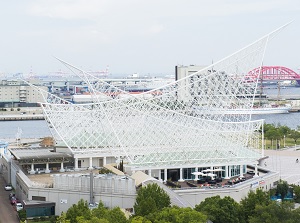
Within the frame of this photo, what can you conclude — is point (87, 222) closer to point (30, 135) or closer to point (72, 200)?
point (72, 200)

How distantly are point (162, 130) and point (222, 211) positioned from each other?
8.63m

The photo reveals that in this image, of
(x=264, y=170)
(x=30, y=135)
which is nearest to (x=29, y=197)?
(x=264, y=170)

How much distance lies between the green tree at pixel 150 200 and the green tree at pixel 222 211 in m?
1.12

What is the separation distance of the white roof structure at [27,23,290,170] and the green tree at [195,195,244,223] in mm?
6380

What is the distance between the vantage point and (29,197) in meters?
22.8

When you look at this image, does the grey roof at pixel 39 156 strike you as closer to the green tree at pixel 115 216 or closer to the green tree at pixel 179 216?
the green tree at pixel 115 216

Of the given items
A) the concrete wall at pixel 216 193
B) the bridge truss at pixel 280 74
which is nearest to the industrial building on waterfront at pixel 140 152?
the concrete wall at pixel 216 193

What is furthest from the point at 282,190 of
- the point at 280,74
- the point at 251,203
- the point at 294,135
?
the point at 280,74

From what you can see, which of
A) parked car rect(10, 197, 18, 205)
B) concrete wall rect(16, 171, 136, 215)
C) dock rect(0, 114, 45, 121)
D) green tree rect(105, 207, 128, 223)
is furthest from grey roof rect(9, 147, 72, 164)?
dock rect(0, 114, 45, 121)

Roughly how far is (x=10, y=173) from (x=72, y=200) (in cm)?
770

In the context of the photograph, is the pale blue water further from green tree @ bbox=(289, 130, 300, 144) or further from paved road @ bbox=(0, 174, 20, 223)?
paved road @ bbox=(0, 174, 20, 223)

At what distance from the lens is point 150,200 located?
61.6 ft

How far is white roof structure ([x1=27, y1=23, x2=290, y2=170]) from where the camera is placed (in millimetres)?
26328

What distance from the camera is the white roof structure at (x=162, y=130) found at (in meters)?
26.3
